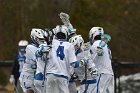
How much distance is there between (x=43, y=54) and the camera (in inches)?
835

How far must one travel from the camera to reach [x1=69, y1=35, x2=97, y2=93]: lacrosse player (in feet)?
71.3

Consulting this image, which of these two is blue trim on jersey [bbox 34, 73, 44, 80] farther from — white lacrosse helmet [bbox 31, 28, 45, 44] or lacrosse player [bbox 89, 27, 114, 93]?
lacrosse player [bbox 89, 27, 114, 93]

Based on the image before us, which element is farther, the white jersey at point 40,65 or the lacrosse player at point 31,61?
the lacrosse player at point 31,61

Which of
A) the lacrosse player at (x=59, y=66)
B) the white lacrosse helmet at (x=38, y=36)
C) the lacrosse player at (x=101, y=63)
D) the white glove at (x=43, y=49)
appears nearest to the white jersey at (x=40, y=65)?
the white glove at (x=43, y=49)

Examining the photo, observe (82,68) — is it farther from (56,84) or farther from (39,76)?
(56,84)

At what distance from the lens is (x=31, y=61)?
2272 cm

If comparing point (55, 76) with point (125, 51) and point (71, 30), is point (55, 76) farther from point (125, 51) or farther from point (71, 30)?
point (125, 51)

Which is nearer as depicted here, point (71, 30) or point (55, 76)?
point (55, 76)

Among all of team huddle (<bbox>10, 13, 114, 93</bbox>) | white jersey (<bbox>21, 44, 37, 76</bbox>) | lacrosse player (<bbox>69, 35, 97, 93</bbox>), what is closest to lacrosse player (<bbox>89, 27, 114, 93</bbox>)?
team huddle (<bbox>10, 13, 114, 93</bbox>)

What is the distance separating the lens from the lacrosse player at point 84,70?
21734 mm

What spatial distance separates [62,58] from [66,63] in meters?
0.18

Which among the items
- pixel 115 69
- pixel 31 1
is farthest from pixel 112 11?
pixel 115 69

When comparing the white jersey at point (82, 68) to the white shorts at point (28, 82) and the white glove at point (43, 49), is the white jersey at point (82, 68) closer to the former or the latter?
the white glove at point (43, 49)

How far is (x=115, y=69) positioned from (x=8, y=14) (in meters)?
12.4
